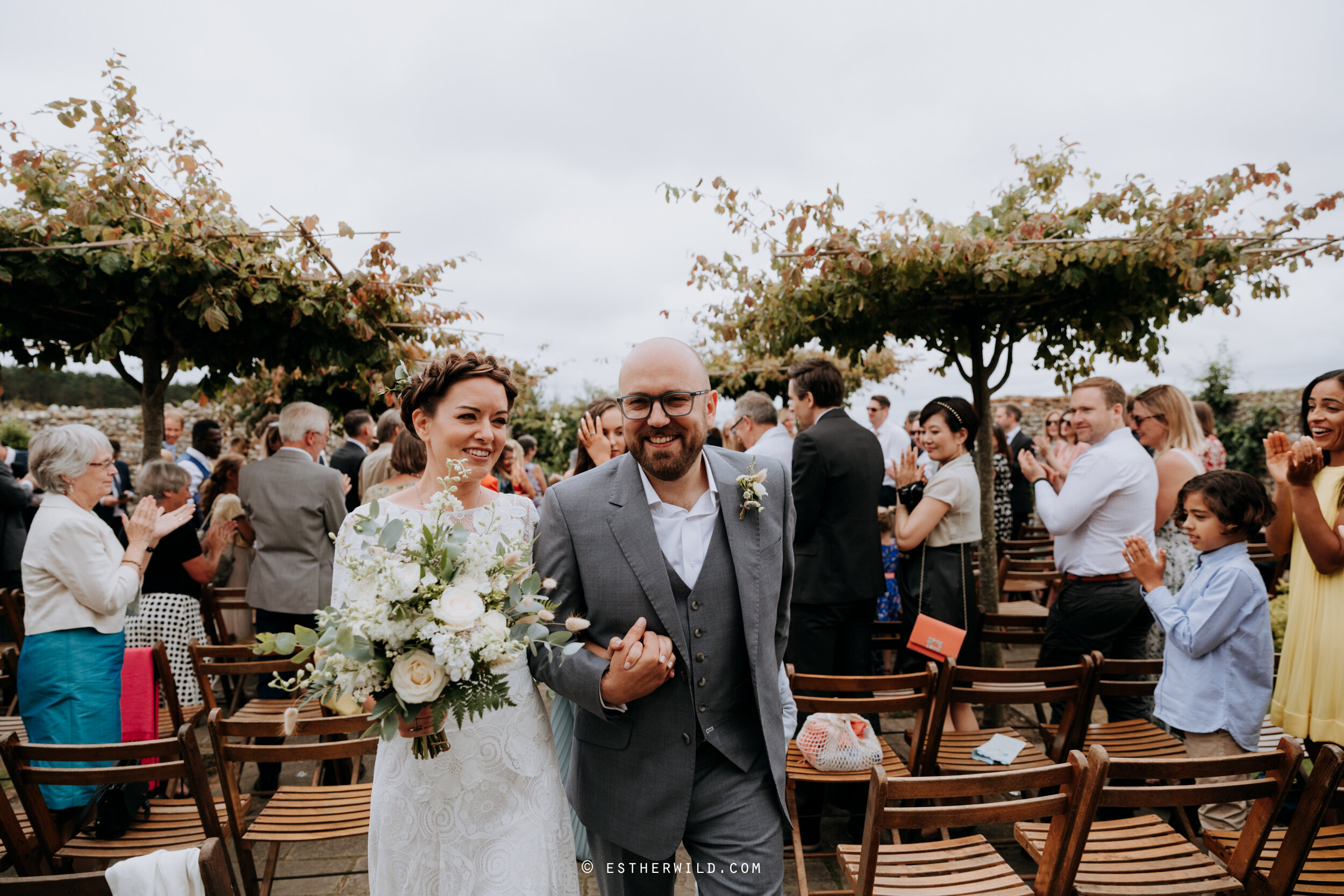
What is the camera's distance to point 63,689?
3213mm

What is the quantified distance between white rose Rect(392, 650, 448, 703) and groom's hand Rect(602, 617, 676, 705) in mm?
423

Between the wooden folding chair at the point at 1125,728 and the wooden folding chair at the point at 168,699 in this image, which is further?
the wooden folding chair at the point at 168,699

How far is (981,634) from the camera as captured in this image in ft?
14.7

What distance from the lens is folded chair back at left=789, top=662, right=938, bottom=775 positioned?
296 cm

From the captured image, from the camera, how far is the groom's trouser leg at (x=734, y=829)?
205 cm

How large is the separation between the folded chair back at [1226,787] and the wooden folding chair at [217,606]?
4.96 meters

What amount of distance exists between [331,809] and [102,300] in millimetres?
3683

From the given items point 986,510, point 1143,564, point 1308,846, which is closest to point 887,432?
point 986,510

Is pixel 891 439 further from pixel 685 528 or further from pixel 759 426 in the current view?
pixel 685 528

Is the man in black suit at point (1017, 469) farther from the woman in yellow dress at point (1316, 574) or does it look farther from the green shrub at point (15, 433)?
the green shrub at point (15, 433)

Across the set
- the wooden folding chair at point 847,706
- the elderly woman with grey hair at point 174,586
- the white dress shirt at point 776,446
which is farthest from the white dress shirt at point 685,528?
the elderly woman with grey hair at point 174,586

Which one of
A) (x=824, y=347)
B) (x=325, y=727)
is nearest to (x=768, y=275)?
(x=824, y=347)

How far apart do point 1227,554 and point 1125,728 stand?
3.61 ft

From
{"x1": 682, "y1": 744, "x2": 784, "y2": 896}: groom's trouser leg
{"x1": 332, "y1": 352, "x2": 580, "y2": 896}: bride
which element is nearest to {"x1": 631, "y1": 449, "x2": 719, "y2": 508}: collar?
{"x1": 332, "y1": 352, "x2": 580, "y2": 896}: bride
